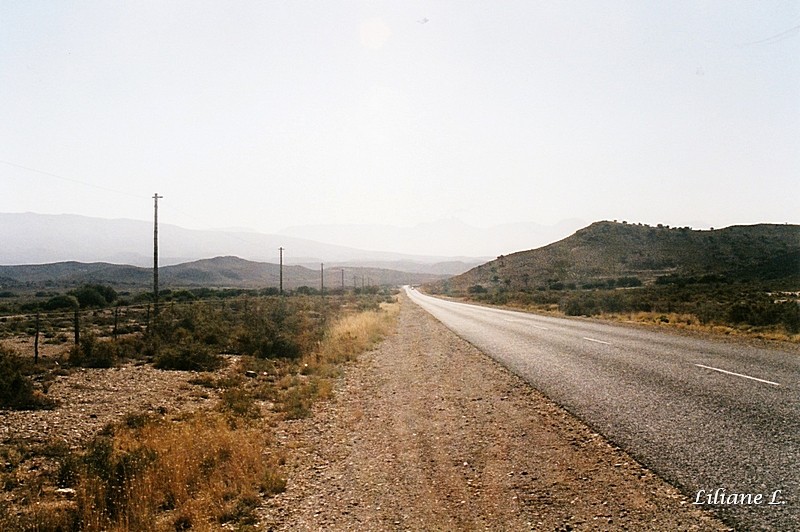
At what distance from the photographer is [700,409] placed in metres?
8.29

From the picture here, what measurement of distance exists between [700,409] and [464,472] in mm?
3992

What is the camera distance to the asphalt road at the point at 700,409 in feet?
17.4

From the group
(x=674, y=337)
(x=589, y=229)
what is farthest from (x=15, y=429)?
(x=589, y=229)

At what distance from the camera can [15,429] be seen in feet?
35.9

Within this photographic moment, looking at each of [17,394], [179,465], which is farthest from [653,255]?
[179,465]

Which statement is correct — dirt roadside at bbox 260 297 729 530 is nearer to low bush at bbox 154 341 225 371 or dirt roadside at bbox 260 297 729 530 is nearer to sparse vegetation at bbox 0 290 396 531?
sparse vegetation at bbox 0 290 396 531

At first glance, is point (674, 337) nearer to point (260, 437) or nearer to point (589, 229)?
point (260, 437)

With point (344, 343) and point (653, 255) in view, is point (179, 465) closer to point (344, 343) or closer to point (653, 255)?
point (344, 343)

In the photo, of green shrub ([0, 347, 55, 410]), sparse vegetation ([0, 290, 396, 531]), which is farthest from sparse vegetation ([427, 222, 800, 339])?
green shrub ([0, 347, 55, 410])

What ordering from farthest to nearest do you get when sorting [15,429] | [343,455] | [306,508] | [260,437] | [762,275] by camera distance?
[762,275]
[15,429]
[260,437]
[343,455]
[306,508]

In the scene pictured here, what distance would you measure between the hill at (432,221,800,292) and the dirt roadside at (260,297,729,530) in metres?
69.3

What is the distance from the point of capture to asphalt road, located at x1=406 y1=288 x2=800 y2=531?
17.4 feet

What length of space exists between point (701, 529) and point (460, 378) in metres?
9.31

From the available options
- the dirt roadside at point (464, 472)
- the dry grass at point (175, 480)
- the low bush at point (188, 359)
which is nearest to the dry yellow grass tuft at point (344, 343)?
the low bush at point (188, 359)
